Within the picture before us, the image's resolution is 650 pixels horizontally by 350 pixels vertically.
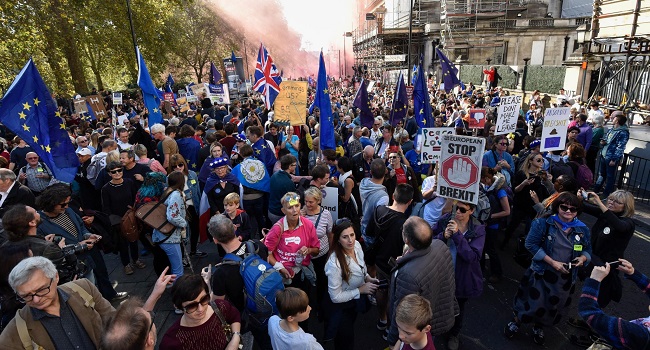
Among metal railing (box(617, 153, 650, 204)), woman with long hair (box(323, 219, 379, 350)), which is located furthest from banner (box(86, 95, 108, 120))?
metal railing (box(617, 153, 650, 204))

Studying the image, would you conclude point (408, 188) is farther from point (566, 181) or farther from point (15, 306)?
point (15, 306)

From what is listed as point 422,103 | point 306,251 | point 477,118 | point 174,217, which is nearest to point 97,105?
point 174,217

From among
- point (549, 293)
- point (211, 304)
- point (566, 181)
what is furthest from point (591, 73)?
point (211, 304)

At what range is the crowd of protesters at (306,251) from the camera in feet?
7.91

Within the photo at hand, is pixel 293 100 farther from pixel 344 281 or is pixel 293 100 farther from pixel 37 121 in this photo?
pixel 344 281

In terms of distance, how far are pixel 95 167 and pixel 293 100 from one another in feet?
12.2

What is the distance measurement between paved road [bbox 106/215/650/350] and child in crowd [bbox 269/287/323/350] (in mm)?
1804

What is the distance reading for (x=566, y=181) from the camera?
4.32 metres

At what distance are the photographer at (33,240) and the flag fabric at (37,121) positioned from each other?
176 cm


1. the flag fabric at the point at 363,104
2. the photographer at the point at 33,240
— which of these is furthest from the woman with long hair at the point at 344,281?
the flag fabric at the point at 363,104

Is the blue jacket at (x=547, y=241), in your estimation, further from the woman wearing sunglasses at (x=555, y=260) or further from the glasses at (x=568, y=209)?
the glasses at (x=568, y=209)

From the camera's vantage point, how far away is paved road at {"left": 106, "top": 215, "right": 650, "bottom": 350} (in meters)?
4.11

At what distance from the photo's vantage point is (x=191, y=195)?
5.67 meters

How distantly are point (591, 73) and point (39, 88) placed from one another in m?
20.9
